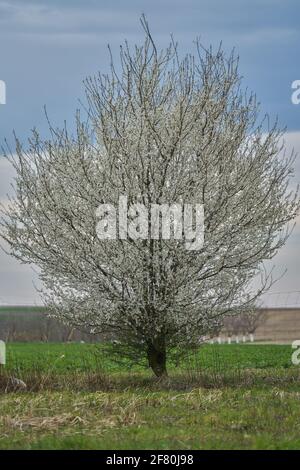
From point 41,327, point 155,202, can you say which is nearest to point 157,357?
point 155,202

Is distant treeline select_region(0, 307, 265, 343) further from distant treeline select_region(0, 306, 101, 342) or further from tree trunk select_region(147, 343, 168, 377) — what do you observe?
tree trunk select_region(147, 343, 168, 377)

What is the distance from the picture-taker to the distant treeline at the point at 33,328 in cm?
4836

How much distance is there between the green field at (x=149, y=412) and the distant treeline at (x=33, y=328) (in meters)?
29.8

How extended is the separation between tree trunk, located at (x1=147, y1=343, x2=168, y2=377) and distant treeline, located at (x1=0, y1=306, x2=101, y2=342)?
92.9 ft

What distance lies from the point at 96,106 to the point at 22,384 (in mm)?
6217

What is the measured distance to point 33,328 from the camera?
51250 millimetres

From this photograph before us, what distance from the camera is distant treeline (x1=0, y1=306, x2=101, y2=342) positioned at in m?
48.4

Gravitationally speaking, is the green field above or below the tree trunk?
below

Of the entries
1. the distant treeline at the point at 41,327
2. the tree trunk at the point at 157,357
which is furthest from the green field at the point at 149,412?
the distant treeline at the point at 41,327

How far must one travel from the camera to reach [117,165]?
1780cm

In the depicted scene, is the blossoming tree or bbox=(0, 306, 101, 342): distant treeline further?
bbox=(0, 306, 101, 342): distant treeline

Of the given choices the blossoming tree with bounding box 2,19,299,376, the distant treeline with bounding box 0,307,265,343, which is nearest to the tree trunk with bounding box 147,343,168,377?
the blossoming tree with bounding box 2,19,299,376

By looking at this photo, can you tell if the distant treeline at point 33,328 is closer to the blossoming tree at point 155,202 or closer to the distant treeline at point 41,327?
the distant treeline at point 41,327
